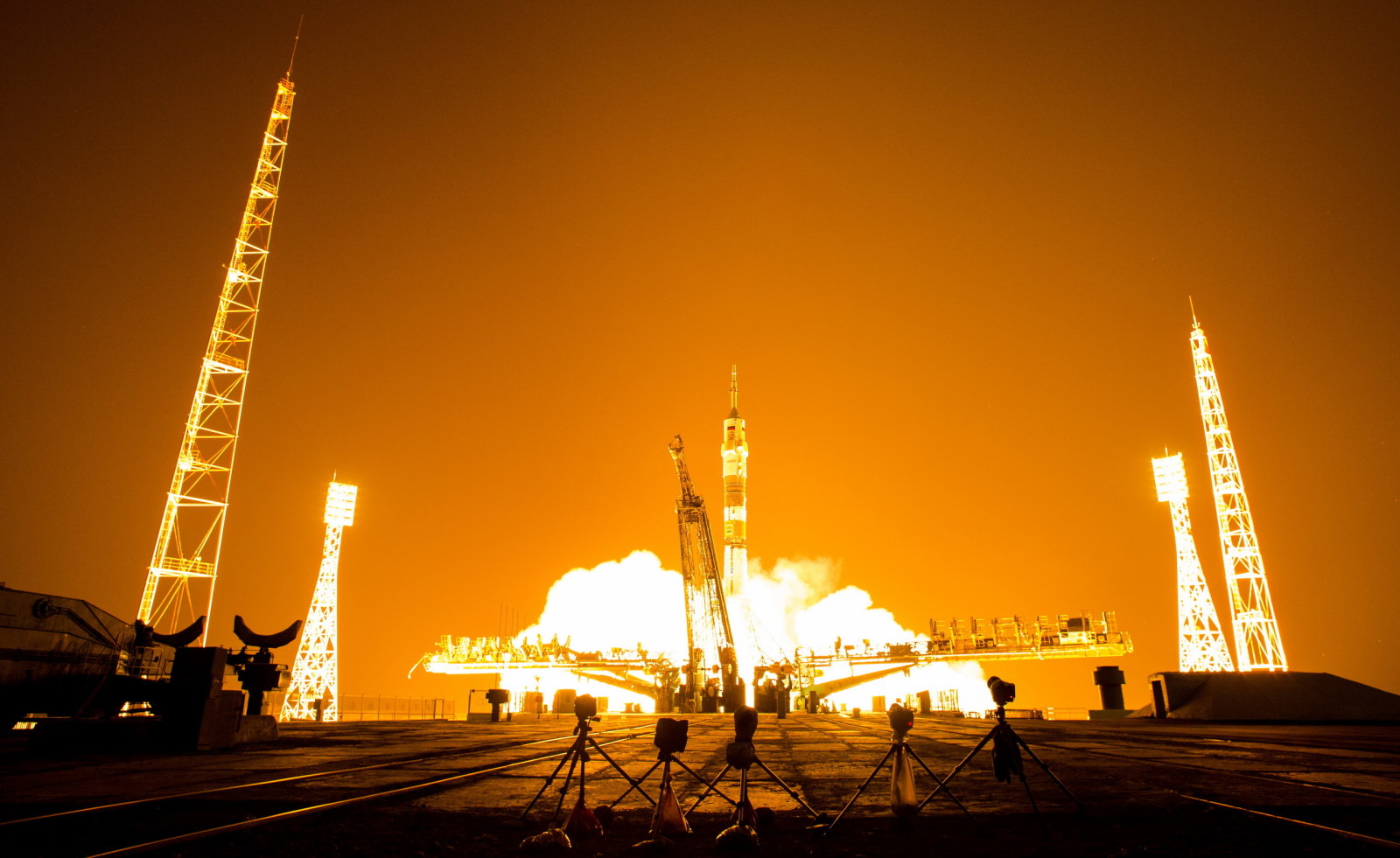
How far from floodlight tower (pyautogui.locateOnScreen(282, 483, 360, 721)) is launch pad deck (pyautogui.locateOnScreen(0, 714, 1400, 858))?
82.3m

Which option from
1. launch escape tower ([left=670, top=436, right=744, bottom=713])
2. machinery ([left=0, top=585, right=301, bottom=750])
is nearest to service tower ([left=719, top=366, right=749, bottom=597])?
launch escape tower ([left=670, top=436, right=744, bottom=713])

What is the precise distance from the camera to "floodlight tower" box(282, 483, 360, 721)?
90.3 metres

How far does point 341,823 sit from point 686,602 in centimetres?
9351

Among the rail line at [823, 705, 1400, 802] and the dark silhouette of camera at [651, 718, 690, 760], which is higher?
the dark silhouette of camera at [651, 718, 690, 760]

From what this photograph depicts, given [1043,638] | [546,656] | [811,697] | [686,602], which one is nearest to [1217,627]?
[1043,638]

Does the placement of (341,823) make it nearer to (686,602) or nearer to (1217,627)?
(686,602)

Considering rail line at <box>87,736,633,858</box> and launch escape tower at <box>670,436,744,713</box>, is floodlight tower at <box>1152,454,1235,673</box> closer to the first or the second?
launch escape tower at <box>670,436,744,713</box>

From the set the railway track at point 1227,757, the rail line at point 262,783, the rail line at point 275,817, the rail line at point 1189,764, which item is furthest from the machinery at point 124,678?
the rail line at point 1189,764

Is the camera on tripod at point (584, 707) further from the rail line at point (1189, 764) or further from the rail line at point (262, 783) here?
the rail line at point (1189, 764)

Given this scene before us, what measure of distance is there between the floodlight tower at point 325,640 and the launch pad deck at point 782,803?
270ft

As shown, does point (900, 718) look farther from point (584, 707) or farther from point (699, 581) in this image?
point (699, 581)

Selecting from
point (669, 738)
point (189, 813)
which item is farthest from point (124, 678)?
point (669, 738)

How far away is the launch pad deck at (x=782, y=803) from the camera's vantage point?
665 centimetres

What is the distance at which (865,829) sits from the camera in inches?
294
